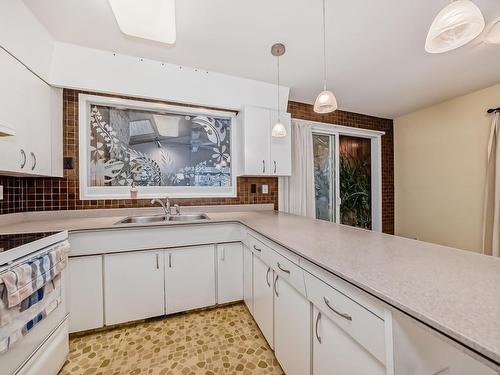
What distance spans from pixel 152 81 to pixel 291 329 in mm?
2421

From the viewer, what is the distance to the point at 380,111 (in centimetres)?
333

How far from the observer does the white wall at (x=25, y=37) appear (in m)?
1.35

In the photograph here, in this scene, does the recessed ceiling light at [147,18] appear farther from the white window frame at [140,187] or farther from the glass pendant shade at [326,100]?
the glass pendant shade at [326,100]

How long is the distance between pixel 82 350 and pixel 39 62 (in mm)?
2259

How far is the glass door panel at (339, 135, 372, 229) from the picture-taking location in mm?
3488

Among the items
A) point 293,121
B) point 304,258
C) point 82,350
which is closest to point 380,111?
point 293,121

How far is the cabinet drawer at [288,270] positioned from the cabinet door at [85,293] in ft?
4.59

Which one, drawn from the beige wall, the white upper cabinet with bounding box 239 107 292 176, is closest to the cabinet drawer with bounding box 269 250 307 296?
the white upper cabinet with bounding box 239 107 292 176

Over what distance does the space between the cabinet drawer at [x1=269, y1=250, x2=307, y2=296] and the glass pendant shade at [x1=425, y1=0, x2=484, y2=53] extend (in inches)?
50.8

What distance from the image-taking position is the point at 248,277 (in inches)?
75.2

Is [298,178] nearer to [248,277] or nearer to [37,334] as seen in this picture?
[248,277]

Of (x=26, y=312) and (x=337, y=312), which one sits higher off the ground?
(x=337, y=312)

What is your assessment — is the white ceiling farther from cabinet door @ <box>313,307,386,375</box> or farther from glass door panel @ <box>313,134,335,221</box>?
cabinet door @ <box>313,307,386,375</box>

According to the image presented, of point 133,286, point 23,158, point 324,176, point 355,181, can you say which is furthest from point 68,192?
point 355,181
